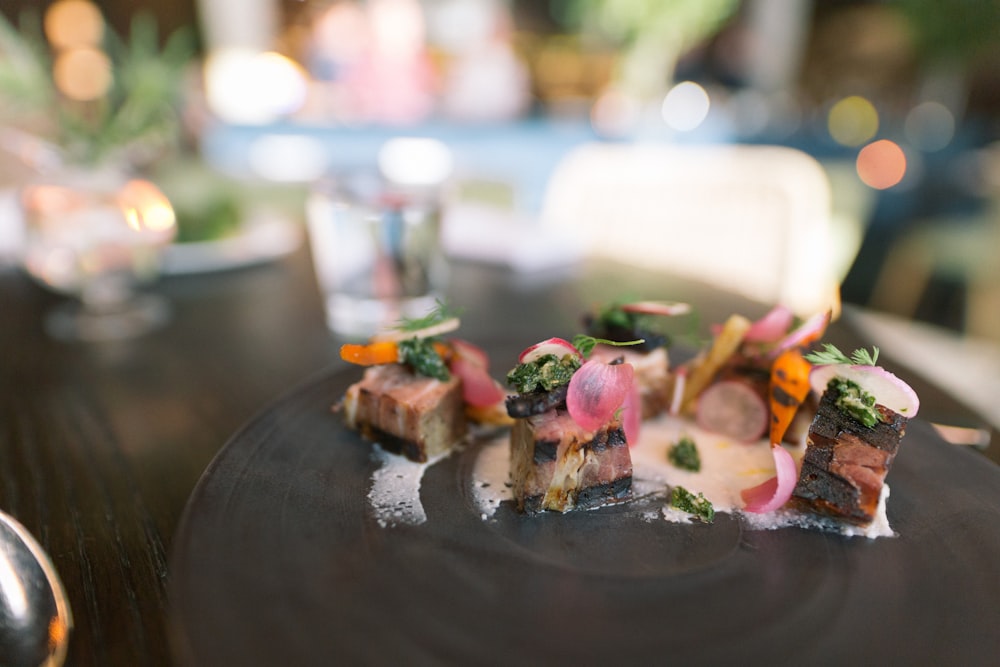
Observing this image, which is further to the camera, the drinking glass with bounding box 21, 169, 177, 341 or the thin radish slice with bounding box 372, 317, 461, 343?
the drinking glass with bounding box 21, 169, 177, 341

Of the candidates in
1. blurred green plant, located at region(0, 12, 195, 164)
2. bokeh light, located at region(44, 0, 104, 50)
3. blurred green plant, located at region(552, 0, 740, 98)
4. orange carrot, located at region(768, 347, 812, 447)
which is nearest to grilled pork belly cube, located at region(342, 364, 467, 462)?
orange carrot, located at region(768, 347, 812, 447)

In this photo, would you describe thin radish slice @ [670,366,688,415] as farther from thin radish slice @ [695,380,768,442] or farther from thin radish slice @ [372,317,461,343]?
thin radish slice @ [372,317,461,343]

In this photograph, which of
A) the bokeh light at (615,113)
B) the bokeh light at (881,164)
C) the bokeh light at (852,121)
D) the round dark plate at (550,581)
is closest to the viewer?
the round dark plate at (550,581)

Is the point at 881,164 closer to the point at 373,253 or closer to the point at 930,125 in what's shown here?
the point at 930,125

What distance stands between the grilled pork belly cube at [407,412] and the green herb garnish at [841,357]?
529mm

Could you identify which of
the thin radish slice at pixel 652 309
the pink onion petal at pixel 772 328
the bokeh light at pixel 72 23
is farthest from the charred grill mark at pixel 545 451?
the bokeh light at pixel 72 23

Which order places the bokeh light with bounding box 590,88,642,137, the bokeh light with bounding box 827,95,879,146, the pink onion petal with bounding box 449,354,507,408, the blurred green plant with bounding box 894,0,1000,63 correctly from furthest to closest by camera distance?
the blurred green plant with bounding box 894,0,1000,63, the bokeh light with bounding box 590,88,642,137, the bokeh light with bounding box 827,95,879,146, the pink onion petal with bounding box 449,354,507,408

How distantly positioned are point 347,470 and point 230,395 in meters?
0.58

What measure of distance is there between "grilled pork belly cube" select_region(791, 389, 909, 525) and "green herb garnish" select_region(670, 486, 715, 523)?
0.12 meters

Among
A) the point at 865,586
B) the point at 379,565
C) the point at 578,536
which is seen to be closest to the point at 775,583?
the point at 865,586

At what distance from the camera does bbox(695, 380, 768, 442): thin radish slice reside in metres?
1.01

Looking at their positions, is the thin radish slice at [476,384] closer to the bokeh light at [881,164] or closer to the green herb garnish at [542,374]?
the green herb garnish at [542,374]

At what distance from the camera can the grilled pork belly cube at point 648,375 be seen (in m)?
1.04

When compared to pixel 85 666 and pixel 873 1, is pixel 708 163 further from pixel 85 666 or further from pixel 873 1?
pixel 873 1
